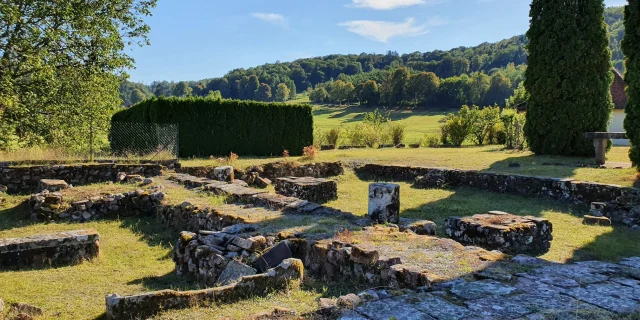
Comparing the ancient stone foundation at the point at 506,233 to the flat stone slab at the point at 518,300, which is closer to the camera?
the flat stone slab at the point at 518,300

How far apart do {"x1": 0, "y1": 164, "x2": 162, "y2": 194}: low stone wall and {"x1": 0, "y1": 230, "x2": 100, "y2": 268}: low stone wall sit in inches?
264

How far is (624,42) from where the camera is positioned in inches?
481

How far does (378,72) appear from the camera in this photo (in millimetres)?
100438

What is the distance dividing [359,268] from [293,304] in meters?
1.26

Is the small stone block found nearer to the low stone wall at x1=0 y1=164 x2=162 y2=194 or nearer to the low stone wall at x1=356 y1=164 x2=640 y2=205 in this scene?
the low stone wall at x1=356 y1=164 x2=640 y2=205

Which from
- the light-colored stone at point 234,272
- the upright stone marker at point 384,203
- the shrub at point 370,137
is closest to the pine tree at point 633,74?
the upright stone marker at point 384,203

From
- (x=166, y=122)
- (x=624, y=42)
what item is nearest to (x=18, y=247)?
(x=166, y=122)

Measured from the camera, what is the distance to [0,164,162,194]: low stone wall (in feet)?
41.0

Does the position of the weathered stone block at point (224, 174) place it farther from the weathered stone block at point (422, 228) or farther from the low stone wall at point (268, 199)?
the weathered stone block at point (422, 228)

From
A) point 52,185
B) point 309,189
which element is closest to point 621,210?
point 309,189

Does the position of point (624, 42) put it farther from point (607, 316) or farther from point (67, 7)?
point (67, 7)

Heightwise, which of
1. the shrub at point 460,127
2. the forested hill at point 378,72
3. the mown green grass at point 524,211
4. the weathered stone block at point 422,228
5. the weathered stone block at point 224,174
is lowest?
the mown green grass at point 524,211

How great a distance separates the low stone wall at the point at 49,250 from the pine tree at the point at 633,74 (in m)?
12.5

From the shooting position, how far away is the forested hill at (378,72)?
82.5m
